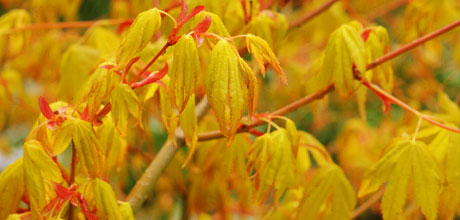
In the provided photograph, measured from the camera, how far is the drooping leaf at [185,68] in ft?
2.23

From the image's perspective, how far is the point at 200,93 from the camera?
1.44 metres

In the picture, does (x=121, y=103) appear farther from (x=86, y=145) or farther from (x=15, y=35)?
(x=15, y=35)

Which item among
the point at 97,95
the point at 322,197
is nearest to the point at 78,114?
the point at 97,95

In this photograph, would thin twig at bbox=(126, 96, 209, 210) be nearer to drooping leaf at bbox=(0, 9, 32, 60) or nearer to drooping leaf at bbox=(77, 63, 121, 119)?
drooping leaf at bbox=(77, 63, 121, 119)

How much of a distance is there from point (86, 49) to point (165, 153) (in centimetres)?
36

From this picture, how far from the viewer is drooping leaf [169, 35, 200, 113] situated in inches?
26.8

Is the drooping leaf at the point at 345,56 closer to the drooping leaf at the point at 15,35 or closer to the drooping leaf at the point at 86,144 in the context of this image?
the drooping leaf at the point at 86,144

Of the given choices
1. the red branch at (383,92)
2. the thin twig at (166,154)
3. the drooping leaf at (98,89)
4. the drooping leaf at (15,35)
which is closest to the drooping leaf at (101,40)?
the drooping leaf at (15,35)

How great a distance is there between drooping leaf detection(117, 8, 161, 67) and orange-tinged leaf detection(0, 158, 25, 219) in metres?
0.21

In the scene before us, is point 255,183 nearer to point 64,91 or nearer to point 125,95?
point 125,95

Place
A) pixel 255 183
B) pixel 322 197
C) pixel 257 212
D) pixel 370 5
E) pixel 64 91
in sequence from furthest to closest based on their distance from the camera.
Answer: pixel 370 5
pixel 257 212
pixel 64 91
pixel 322 197
pixel 255 183

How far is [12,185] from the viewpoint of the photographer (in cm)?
77

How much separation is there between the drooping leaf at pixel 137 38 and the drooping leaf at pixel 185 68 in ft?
0.14

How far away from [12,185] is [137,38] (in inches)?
10.3
